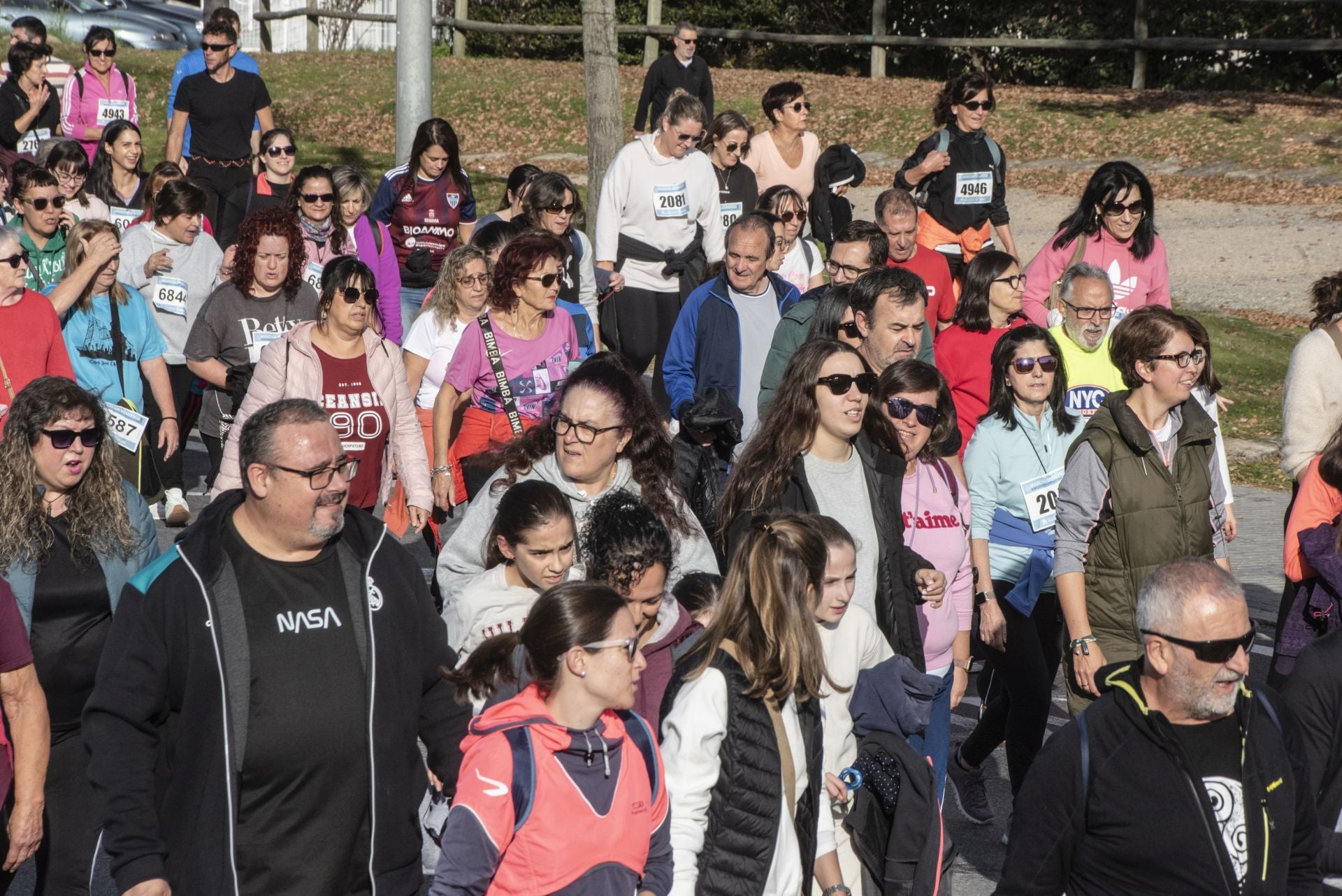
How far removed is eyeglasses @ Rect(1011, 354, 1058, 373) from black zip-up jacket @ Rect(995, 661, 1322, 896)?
252 cm

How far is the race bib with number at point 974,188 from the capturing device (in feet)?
34.9

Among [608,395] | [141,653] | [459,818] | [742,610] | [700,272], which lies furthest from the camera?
[700,272]

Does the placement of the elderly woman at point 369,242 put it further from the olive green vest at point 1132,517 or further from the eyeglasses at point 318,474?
the eyeglasses at point 318,474

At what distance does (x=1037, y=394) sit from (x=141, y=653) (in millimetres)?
3731

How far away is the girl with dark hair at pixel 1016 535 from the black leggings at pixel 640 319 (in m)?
4.07

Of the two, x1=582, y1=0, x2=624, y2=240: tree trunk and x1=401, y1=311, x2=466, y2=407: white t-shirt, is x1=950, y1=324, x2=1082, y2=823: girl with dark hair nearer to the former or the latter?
x1=401, y1=311, x2=466, y2=407: white t-shirt

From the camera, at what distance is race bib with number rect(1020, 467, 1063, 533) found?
245 inches

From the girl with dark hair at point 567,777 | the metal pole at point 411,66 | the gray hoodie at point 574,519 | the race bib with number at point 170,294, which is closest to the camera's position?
the girl with dark hair at point 567,777

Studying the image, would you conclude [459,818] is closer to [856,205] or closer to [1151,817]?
[1151,817]

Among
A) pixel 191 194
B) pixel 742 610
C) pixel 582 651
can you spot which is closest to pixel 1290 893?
pixel 742 610

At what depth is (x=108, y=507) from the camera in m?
4.92

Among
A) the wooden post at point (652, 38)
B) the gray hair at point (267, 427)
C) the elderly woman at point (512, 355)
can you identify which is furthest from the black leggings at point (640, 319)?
the wooden post at point (652, 38)

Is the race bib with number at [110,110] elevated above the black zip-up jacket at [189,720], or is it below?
above

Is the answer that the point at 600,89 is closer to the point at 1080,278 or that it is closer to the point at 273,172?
the point at 273,172
